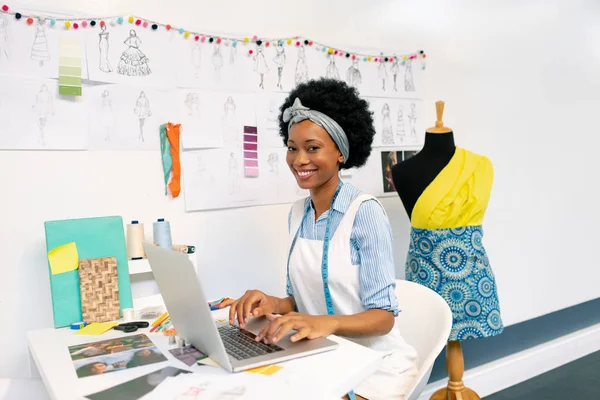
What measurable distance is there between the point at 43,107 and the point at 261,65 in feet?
2.57

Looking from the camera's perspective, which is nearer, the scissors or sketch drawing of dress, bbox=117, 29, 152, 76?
the scissors

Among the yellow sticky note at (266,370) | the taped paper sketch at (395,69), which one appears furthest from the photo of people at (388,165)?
the yellow sticky note at (266,370)

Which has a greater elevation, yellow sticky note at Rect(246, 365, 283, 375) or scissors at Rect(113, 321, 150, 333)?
yellow sticky note at Rect(246, 365, 283, 375)

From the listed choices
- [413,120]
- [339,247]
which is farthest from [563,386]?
[339,247]

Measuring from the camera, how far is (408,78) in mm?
2506

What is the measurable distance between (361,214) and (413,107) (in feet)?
4.09

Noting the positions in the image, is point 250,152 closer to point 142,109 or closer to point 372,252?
point 142,109

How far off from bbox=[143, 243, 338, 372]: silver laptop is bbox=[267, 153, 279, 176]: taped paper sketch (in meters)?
0.95

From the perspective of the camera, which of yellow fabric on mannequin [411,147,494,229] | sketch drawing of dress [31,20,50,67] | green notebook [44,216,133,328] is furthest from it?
yellow fabric on mannequin [411,147,494,229]

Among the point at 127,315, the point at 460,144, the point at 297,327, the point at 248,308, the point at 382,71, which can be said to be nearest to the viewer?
the point at 297,327

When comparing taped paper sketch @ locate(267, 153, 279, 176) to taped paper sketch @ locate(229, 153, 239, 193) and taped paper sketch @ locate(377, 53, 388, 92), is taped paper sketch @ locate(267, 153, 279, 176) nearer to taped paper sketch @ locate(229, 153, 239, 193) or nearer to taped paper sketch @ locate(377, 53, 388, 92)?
taped paper sketch @ locate(229, 153, 239, 193)

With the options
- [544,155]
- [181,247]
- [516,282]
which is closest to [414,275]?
[181,247]

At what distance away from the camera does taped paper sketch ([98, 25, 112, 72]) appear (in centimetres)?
172

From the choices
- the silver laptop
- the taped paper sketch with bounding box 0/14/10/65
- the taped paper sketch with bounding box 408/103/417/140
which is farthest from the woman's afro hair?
the taped paper sketch with bounding box 408/103/417/140
